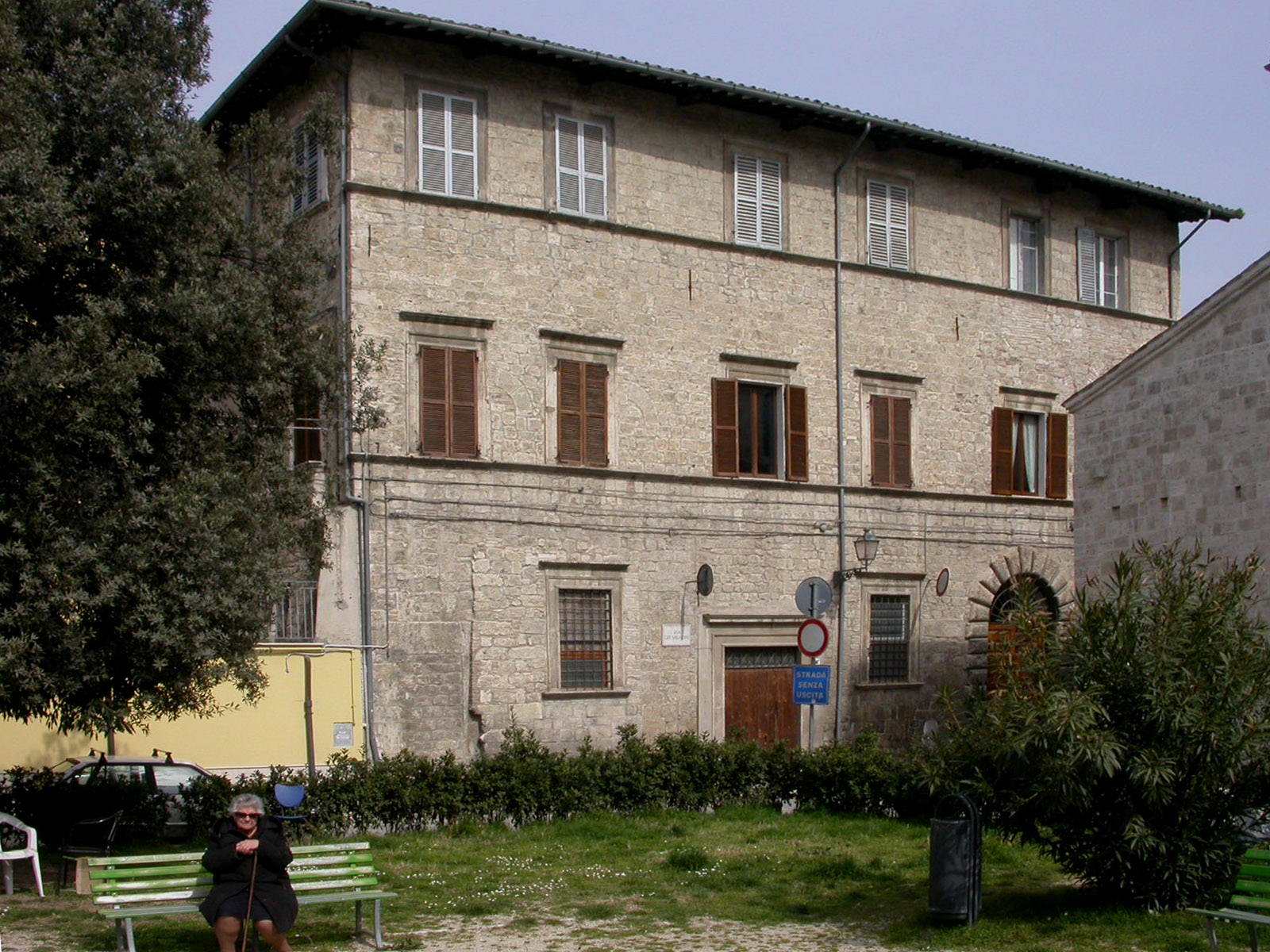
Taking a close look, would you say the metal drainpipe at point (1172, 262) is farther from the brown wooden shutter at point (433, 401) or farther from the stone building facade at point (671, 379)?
the brown wooden shutter at point (433, 401)

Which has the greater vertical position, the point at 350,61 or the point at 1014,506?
the point at 350,61

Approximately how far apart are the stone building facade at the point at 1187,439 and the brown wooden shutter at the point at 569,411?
21.7ft

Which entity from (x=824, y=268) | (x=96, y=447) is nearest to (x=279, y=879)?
(x=96, y=447)

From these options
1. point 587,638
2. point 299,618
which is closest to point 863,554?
point 587,638

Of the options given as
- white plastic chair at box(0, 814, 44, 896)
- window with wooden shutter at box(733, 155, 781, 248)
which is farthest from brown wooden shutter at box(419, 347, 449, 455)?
white plastic chair at box(0, 814, 44, 896)

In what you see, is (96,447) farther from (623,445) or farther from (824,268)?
(824,268)

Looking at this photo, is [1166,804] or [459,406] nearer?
[1166,804]

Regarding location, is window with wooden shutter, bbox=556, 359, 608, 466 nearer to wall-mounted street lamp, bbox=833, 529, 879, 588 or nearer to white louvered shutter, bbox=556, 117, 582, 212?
white louvered shutter, bbox=556, 117, 582, 212

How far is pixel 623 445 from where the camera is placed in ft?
70.3

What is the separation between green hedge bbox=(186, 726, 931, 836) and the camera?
52.0 ft

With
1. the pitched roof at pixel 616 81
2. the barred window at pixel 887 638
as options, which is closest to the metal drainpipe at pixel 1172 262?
the pitched roof at pixel 616 81

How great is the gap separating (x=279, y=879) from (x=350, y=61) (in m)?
12.8

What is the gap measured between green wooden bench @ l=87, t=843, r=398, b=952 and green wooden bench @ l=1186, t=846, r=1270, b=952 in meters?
5.17

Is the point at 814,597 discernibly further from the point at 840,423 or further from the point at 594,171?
the point at 594,171
